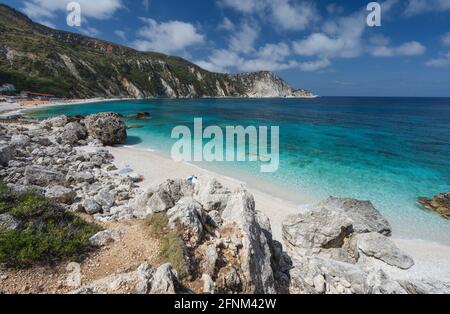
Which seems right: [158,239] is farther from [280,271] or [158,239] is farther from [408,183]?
[408,183]

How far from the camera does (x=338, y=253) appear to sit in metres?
10.5

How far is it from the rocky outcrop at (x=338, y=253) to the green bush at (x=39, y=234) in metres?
6.90

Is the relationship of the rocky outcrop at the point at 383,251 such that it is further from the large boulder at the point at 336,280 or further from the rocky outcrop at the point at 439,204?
the rocky outcrop at the point at 439,204

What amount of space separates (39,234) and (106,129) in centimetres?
2549

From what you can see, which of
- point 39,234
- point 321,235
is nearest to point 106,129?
point 39,234

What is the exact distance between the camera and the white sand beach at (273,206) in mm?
10095

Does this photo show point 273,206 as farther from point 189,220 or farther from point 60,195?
point 60,195

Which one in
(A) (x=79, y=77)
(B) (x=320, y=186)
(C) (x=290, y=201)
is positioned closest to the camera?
(C) (x=290, y=201)

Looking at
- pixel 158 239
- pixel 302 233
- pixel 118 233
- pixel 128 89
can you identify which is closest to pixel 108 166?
pixel 118 233

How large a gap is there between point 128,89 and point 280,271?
6445 inches

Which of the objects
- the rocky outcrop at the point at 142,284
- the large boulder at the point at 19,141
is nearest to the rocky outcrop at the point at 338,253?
the rocky outcrop at the point at 142,284

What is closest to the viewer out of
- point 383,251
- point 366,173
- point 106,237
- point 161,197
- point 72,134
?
point 106,237

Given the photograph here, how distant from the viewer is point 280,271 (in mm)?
8414

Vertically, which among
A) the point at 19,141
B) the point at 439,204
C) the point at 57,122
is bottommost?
the point at 439,204
